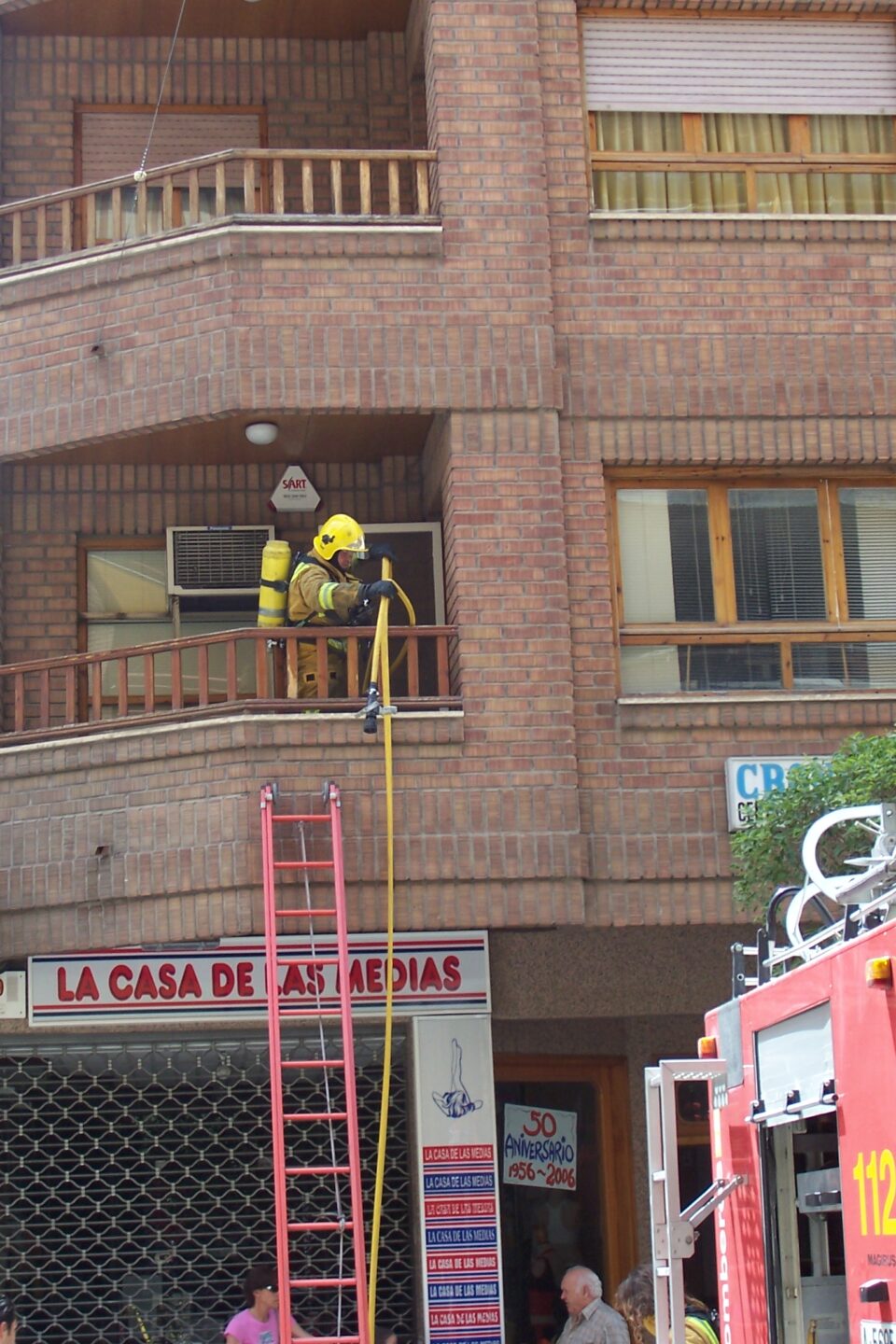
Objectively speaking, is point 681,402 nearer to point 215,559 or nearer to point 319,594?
point 319,594

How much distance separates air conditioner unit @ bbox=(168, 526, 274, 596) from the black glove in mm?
1687

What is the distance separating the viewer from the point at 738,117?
12875 mm

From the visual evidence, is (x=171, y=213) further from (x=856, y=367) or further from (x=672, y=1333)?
(x=672, y=1333)

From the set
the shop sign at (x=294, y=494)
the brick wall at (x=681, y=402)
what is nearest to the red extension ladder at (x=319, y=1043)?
the brick wall at (x=681, y=402)

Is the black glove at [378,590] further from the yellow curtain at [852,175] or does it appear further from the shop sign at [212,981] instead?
the yellow curtain at [852,175]

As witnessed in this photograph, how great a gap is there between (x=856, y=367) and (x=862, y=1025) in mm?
7811

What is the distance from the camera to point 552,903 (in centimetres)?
1144

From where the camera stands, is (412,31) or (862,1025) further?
(412,31)

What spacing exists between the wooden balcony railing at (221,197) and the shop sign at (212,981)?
14.5 ft

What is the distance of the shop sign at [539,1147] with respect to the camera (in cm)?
1318

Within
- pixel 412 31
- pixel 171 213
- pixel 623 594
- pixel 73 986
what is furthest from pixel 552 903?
pixel 412 31

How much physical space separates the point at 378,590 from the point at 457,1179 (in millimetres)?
3687

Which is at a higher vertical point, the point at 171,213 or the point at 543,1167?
the point at 171,213

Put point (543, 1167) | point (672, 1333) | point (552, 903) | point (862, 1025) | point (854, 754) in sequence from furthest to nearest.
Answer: point (543, 1167) → point (552, 903) → point (854, 754) → point (672, 1333) → point (862, 1025)
